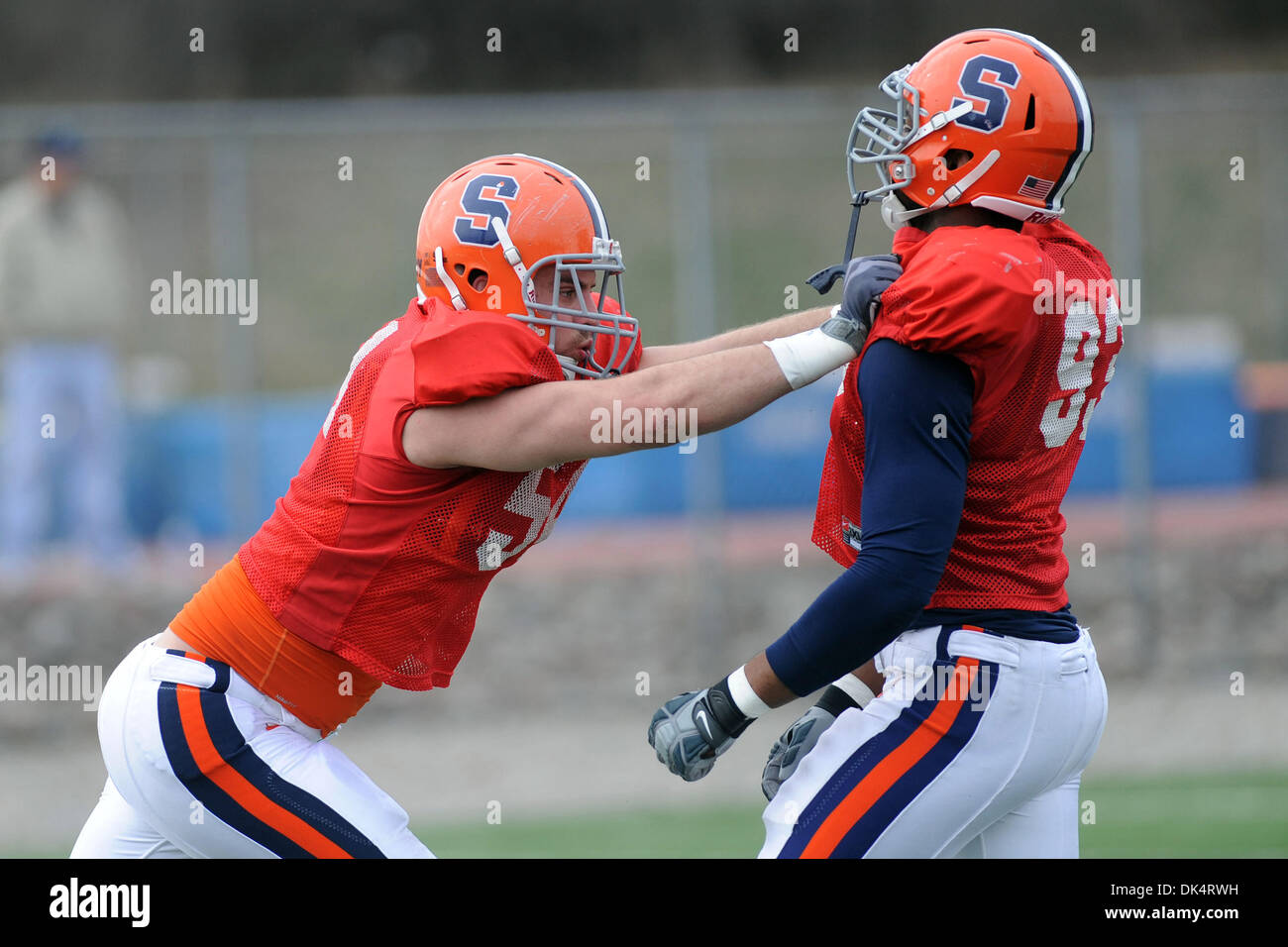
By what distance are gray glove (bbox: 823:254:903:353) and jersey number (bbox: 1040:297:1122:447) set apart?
0.33 meters

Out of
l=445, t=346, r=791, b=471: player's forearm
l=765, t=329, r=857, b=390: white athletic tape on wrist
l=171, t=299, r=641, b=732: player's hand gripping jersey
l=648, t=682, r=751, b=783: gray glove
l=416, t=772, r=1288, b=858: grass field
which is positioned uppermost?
l=765, t=329, r=857, b=390: white athletic tape on wrist

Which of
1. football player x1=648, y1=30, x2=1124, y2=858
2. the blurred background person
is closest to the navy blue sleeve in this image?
football player x1=648, y1=30, x2=1124, y2=858

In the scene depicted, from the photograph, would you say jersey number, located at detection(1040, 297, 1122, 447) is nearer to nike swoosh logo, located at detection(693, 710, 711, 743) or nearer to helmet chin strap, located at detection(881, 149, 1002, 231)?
helmet chin strap, located at detection(881, 149, 1002, 231)

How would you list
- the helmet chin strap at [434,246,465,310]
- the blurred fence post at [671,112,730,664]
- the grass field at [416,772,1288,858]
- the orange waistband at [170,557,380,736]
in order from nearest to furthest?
the orange waistband at [170,557,380,736], the helmet chin strap at [434,246,465,310], the grass field at [416,772,1288,858], the blurred fence post at [671,112,730,664]

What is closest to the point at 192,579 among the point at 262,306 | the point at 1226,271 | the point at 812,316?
the point at 262,306

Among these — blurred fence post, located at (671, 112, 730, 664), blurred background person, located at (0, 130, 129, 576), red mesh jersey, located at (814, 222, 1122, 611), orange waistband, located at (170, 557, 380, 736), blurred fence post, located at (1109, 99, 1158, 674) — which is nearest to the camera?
red mesh jersey, located at (814, 222, 1122, 611)

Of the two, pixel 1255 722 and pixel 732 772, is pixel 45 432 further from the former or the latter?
pixel 1255 722

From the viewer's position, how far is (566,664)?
795cm

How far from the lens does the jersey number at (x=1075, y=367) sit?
2.64m

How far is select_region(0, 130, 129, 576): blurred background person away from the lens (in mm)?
7672

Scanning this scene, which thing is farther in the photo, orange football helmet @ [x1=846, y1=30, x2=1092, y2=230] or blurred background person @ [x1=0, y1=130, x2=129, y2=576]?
blurred background person @ [x1=0, y1=130, x2=129, y2=576]

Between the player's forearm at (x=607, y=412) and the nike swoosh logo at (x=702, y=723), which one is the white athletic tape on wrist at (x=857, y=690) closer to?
the nike swoosh logo at (x=702, y=723)

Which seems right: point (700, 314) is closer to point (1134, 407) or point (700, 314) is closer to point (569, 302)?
point (1134, 407)

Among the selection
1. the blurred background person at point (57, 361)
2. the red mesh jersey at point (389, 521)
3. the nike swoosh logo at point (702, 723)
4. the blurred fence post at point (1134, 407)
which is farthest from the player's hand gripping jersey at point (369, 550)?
the blurred fence post at point (1134, 407)
